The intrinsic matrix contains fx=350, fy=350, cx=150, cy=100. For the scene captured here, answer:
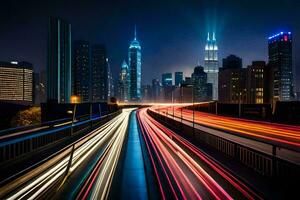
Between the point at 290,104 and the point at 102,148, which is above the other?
the point at 290,104

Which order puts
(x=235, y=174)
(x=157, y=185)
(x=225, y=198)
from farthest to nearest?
(x=235, y=174), (x=157, y=185), (x=225, y=198)

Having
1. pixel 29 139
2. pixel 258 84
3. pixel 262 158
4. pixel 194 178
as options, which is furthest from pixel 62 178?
pixel 258 84

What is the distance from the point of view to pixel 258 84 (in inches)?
7505

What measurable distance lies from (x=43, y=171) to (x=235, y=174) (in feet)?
33.0

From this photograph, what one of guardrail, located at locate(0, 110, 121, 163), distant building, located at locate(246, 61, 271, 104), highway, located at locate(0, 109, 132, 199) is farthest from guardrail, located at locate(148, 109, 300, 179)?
distant building, located at locate(246, 61, 271, 104)

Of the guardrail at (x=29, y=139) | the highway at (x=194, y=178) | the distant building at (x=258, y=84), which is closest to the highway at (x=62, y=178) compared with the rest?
the guardrail at (x=29, y=139)

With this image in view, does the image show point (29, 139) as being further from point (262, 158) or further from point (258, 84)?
point (258, 84)

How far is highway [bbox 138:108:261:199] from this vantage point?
14.7 m

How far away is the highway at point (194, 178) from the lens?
1472 centimetres

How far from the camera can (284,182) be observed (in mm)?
15188

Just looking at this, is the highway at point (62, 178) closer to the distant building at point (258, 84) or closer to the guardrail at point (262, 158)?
the guardrail at point (262, 158)

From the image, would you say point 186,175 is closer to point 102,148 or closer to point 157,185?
point 157,185

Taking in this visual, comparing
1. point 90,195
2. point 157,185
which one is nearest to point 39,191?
point 90,195

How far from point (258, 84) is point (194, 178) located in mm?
182376
